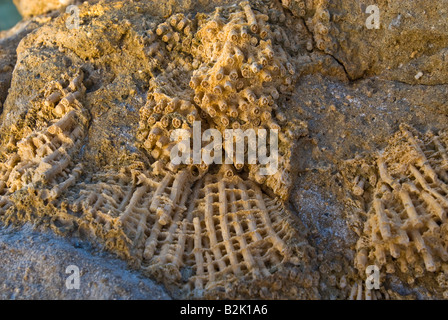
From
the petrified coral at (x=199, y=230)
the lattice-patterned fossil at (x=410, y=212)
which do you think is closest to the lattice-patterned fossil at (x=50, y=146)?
the petrified coral at (x=199, y=230)

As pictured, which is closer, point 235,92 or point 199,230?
point 199,230

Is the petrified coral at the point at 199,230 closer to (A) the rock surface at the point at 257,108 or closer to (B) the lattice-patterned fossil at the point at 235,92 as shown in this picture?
(A) the rock surface at the point at 257,108

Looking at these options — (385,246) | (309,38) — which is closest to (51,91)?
(309,38)

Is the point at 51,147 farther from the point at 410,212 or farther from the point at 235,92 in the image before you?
the point at 410,212

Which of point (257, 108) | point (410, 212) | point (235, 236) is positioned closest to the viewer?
point (410, 212)

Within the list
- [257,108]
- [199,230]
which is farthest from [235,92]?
[199,230]
